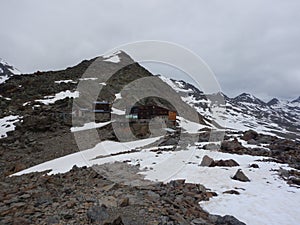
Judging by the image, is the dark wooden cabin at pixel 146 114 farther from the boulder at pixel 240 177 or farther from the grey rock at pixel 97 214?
the grey rock at pixel 97 214

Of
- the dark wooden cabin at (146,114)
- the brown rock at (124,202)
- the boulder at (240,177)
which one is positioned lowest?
the brown rock at (124,202)

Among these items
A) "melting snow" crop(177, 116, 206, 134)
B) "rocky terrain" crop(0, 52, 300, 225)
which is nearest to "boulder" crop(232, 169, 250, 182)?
"rocky terrain" crop(0, 52, 300, 225)

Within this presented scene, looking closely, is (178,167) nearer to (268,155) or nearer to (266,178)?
(266,178)

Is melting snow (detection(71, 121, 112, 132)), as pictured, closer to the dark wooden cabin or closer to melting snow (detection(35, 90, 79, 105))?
the dark wooden cabin

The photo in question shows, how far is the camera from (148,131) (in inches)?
1148

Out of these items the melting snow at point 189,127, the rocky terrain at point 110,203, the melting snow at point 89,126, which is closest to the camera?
the rocky terrain at point 110,203

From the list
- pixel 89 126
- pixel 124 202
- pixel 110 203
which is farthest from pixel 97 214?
pixel 89 126

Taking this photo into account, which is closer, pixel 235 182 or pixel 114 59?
pixel 235 182

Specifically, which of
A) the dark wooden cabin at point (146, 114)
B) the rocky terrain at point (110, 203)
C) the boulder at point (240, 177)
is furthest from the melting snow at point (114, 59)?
the boulder at point (240, 177)

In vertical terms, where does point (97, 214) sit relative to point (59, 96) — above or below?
below

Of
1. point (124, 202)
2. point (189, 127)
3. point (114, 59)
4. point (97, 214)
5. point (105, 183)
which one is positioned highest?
point (114, 59)

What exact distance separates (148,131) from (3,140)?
15.8 meters

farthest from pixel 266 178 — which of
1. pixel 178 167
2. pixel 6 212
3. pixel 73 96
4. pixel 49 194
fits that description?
pixel 73 96

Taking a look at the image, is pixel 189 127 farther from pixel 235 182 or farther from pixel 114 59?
pixel 114 59
